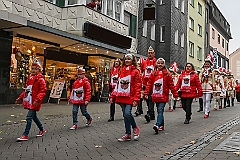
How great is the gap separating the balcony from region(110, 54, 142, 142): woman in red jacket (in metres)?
8.92

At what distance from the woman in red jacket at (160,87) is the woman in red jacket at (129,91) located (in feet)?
3.92

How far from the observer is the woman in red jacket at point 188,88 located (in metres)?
10.5

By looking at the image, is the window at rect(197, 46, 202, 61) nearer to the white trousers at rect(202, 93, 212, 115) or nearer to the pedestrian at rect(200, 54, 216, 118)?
the pedestrian at rect(200, 54, 216, 118)

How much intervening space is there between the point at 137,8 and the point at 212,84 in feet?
48.4

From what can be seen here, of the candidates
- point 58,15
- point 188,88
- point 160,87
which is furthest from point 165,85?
point 58,15

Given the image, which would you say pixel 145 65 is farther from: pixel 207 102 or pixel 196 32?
pixel 196 32

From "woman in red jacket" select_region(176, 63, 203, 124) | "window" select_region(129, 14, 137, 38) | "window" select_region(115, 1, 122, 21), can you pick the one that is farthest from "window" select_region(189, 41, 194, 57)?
"woman in red jacket" select_region(176, 63, 203, 124)

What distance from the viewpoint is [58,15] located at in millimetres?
17734

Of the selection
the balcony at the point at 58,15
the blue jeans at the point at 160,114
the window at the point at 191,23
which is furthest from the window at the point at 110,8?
the window at the point at 191,23

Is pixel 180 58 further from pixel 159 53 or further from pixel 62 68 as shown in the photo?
pixel 62 68

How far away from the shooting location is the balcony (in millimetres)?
15227

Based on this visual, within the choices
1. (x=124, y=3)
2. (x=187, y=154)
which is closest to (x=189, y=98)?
(x=187, y=154)

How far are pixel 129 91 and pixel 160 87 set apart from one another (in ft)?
5.01

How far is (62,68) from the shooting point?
19.2 meters
